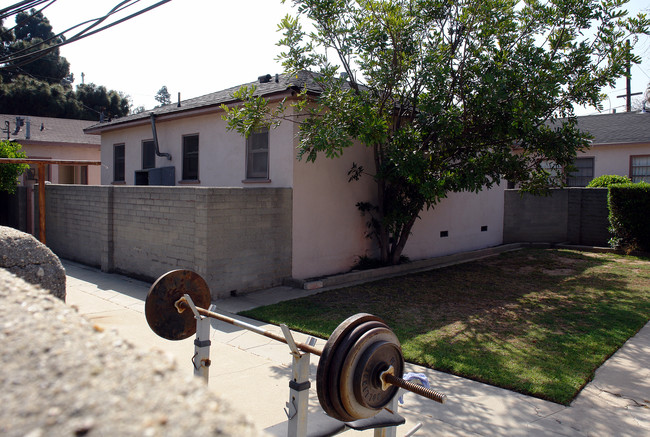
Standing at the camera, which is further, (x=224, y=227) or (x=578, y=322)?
(x=224, y=227)

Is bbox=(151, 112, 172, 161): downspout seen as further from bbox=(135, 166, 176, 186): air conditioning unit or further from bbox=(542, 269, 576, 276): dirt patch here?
bbox=(542, 269, 576, 276): dirt patch

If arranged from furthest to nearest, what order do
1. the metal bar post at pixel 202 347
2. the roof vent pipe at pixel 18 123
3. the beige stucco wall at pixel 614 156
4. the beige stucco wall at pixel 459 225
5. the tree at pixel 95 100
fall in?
the tree at pixel 95 100 < the roof vent pipe at pixel 18 123 < the beige stucco wall at pixel 614 156 < the beige stucco wall at pixel 459 225 < the metal bar post at pixel 202 347

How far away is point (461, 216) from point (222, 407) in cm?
1370

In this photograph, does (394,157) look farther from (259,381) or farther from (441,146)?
(259,381)

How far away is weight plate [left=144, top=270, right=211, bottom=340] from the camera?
3.67m

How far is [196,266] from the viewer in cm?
837

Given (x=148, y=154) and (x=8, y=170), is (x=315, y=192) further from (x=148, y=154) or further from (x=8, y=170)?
(x=8, y=170)

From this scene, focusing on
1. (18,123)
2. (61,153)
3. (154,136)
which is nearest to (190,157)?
(154,136)

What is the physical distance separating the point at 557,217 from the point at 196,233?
40.2 ft

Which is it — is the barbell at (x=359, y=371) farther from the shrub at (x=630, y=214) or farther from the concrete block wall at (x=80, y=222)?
the shrub at (x=630, y=214)

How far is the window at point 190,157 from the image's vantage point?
12227 mm

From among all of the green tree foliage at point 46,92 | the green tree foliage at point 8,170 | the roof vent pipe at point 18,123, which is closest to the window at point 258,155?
the green tree foliage at point 8,170

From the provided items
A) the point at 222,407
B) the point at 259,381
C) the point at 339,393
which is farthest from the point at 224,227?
the point at 222,407

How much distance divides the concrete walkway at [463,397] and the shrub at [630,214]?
26.6ft
